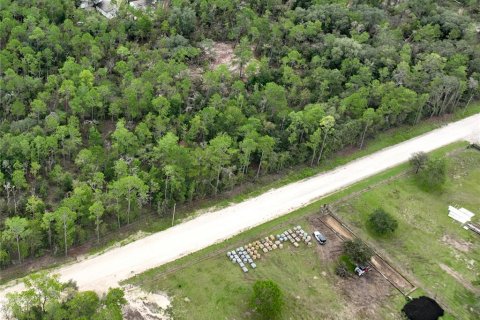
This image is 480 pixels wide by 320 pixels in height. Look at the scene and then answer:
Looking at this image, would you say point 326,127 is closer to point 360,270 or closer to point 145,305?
point 360,270

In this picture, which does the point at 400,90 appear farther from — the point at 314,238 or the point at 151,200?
the point at 151,200

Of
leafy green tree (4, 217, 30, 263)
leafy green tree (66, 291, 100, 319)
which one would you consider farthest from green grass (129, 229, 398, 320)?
leafy green tree (4, 217, 30, 263)

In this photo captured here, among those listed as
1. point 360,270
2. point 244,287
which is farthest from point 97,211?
point 360,270

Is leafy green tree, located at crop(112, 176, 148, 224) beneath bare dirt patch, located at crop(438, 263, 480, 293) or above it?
above

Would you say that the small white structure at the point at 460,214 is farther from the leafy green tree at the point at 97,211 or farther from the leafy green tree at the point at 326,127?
the leafy green tree at the point at 97,211

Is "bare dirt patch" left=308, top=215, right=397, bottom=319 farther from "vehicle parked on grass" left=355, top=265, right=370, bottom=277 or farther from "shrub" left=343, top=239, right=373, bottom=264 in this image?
"shrub" left=343, top=239, right=373, bottom=264

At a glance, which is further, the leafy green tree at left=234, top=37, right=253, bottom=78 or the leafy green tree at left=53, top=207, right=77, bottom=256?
the leafy green tree at left=234, top=37, right=253, bottom=78
